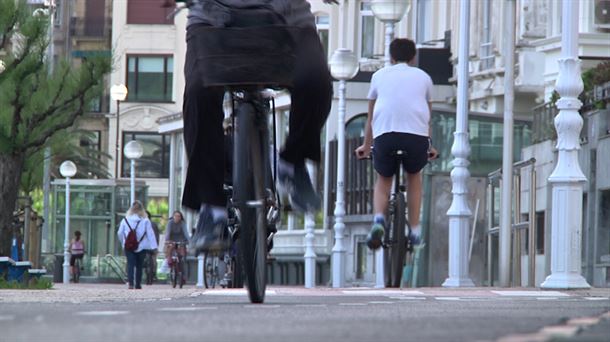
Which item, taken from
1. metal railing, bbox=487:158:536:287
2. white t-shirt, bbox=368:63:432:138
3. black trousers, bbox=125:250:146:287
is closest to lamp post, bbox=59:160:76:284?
black trousers, bbox=125:250:146:287

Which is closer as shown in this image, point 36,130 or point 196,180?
point 196,180

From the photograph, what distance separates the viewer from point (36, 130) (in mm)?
48406

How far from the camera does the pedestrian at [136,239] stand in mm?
37594

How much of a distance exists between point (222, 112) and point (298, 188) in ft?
2.10

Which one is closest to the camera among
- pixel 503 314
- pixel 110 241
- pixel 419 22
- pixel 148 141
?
pixel 503 314

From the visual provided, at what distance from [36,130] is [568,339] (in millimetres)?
42308

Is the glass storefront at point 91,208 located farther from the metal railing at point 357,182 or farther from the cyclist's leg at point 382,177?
the cyclist's leg at point 382,177

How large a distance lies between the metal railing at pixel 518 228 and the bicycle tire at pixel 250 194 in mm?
17650

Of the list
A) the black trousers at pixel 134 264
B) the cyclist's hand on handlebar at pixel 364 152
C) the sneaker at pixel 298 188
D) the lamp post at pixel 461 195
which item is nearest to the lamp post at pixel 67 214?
the black trousers at pixel 134 264

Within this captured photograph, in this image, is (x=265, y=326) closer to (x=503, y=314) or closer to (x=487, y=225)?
(x=503, y=314)

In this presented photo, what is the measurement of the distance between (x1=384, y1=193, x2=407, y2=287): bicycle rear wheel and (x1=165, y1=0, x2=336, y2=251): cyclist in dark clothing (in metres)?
4.86

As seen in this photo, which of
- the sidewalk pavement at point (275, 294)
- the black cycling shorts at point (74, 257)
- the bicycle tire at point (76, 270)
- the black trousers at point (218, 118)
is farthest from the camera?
the black cycling shorts at point (74, 257)

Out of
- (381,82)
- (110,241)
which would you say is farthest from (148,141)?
(381,82)

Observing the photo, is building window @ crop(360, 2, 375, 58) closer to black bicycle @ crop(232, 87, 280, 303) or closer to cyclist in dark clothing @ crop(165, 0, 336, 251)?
cyclist in dark clothing @ crop(165, 0, 336, 251)
